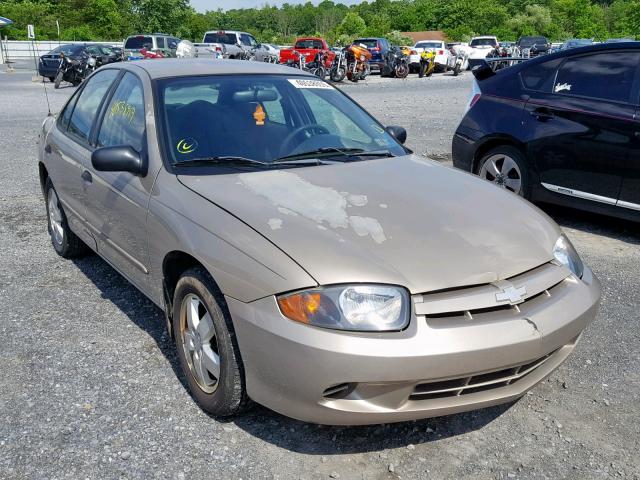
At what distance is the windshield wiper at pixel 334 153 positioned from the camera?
354 cm

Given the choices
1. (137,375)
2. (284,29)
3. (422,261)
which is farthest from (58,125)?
(284,29)

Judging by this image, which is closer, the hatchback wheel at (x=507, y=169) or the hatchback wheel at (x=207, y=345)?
the hatchback wheel at (x=207, y=345)

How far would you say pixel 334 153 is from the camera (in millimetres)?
3680

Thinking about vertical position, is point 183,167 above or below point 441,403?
above

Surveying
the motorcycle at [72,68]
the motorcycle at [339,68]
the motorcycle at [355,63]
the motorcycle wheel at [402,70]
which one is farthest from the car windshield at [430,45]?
the motorcycle at [72,68]

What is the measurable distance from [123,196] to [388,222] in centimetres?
157

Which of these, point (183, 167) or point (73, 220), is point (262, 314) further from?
point (73, 220)

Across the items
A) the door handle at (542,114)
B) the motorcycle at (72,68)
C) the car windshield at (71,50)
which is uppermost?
the door handle at (542,114)

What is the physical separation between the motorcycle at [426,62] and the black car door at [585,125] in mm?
25694

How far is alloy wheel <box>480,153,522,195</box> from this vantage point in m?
6.06

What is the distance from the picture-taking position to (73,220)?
4559mm

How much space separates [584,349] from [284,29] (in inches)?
5075

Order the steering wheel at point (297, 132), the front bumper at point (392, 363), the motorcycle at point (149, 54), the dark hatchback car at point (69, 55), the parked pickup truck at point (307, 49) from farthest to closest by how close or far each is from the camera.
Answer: the parked pickup truck at point (307, 49)
the motorcycle at point (149, 54)
the dark hatchback car at point (69, 55)
the steering wheel at point (297, 132)
the front bumper at point (392, 363)

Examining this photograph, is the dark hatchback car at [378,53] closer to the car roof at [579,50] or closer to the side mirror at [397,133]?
the car roof at [579,50]
